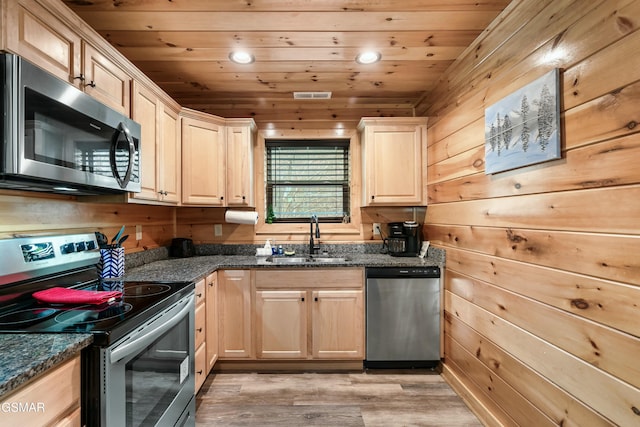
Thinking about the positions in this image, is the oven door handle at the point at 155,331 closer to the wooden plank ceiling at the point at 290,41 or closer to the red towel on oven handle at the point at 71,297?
the red towel on oven handle at the point at 71,297

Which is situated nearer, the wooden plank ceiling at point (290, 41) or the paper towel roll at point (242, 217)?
the wooden plank ceiling at point (290, 41)

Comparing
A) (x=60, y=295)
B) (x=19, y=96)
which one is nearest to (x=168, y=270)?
(x=60, y=295)

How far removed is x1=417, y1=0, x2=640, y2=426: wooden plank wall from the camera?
102cm

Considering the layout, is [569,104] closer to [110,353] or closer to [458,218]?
[458,218]

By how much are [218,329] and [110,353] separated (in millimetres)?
1434

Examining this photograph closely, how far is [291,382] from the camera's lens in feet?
7.48

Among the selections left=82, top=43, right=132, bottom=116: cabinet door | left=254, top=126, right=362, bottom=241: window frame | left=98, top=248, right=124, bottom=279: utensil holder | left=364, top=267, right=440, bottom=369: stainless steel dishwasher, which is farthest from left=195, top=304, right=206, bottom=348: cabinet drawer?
left=82, top=43, right=132, bottom=116: cabinet door

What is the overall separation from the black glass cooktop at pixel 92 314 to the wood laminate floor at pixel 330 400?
40.1 inches

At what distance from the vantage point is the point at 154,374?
1329 millimetres

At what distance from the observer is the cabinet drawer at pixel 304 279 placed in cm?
240

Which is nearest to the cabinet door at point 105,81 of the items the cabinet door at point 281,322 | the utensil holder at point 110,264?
the utensil holder at point 110,264

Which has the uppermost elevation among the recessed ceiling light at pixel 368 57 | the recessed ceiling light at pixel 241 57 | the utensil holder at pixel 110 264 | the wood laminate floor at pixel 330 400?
the recessed ceiling light at pixel 241 57

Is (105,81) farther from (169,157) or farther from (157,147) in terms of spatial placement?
(169,157)

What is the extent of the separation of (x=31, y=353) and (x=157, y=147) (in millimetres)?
1604
